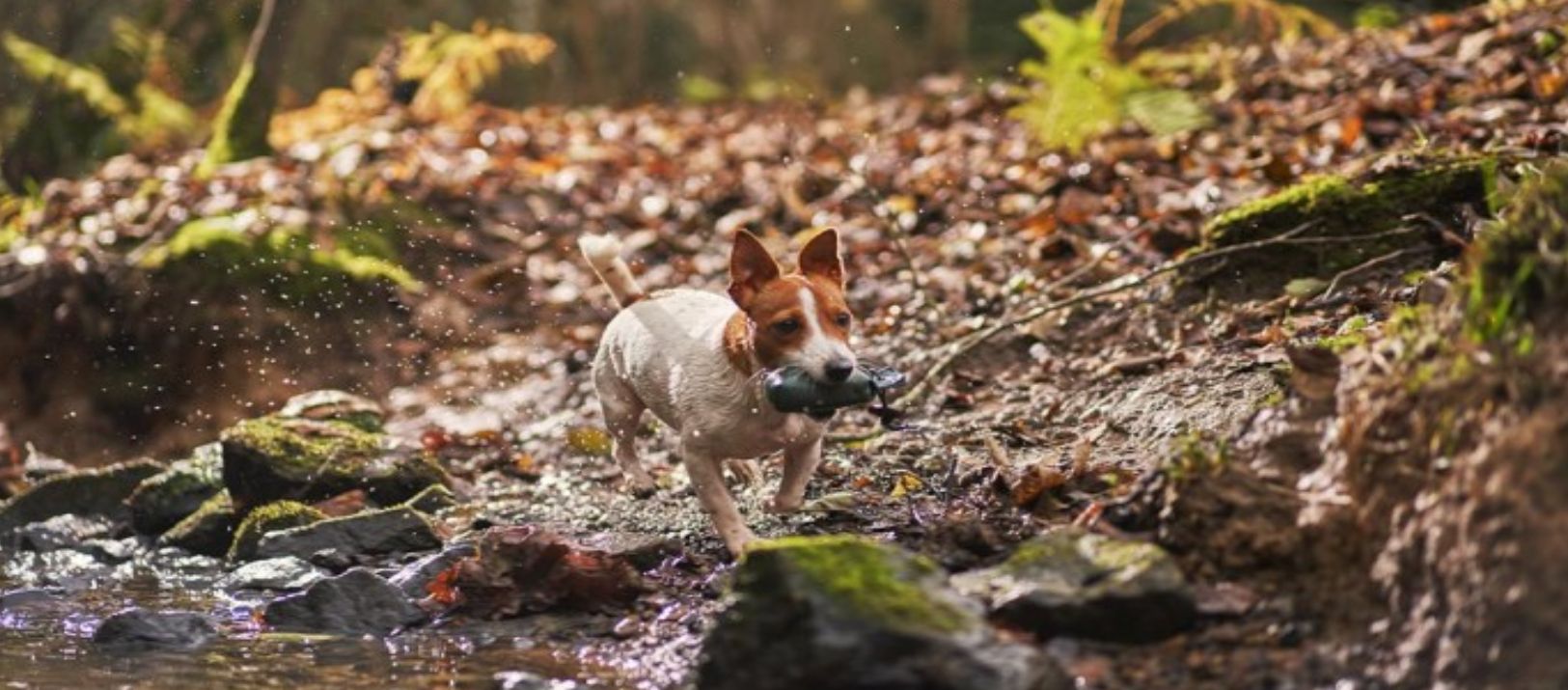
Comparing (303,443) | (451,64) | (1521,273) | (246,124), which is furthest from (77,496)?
(451,64)

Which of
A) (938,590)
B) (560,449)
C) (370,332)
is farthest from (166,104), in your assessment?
(938,590)

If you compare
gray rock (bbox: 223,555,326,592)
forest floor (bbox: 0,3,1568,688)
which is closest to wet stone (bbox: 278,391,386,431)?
forest floor (bbox: 0,3,1568,688)

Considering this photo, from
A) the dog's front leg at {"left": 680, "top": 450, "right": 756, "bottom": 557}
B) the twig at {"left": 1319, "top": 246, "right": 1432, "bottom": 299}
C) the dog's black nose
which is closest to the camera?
the dog's black nose

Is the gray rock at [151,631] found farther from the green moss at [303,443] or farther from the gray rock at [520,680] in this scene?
the green moss at [303,443]

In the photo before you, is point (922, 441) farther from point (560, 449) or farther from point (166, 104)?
point (166, 104)

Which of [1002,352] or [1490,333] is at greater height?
[1490,333]

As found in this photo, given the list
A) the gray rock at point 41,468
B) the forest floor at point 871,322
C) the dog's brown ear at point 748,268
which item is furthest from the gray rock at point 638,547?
the gray rock at point 41,468

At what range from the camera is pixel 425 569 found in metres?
6.31

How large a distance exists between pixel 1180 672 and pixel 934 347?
4845 mm

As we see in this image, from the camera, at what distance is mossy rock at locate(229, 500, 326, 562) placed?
7359mm

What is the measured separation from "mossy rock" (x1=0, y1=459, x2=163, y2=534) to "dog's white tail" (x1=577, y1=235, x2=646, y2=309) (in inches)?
115

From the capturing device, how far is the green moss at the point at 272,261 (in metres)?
10.8

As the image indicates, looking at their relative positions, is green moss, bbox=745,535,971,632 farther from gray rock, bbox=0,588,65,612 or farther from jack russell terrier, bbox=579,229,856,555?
gray rock, bbox=0,588,65,612

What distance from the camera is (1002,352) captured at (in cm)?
852
